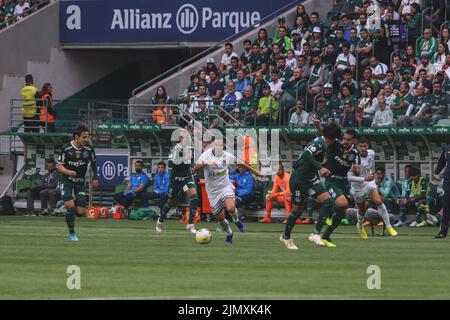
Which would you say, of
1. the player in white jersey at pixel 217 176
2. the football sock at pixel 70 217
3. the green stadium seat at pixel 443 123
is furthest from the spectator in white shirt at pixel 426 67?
the football sock at pixel 70 217

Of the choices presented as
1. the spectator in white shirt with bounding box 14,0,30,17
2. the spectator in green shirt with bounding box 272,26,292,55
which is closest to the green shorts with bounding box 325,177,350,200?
the spectator in green shirt with bounding box 272,26,292,55

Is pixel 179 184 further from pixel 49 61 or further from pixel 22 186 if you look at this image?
pixel 49 61

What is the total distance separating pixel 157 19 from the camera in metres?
44.4

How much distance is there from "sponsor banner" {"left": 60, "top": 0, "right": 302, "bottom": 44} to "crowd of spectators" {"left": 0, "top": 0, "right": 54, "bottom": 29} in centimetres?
102

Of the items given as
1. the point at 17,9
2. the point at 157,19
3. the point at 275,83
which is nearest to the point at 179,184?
the point at 275,83

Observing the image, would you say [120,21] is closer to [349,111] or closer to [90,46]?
[90,46]

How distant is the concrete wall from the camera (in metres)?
39.9

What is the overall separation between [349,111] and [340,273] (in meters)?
16.2

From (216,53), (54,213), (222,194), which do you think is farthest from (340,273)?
(216,53)

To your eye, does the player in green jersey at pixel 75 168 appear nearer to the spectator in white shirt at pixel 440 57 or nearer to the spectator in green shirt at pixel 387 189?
the spectator in green shirt at pixel 387 189

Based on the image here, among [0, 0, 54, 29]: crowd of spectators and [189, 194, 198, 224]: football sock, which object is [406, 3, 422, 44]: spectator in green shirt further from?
[0, 0, 54, 29]: crowd of spectators

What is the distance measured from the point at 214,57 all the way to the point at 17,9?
8.86 metres

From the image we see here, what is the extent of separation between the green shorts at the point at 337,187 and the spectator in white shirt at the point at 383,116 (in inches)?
330

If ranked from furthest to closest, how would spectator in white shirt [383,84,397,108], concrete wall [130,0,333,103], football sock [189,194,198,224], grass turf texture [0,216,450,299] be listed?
1. concrete wall [130,0,333,103]
2. spectator in white shirt [383,84,397,108]
3. football sock [189,194,198,224]
4. grass turf texture [0,216,450,299]
